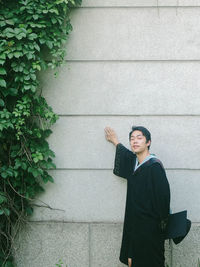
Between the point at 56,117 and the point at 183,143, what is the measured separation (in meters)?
1.40

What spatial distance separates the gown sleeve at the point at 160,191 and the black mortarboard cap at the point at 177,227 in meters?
0.10

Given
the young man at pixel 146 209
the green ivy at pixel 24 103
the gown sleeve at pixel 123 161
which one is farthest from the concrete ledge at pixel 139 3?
the gown sleeve at pixel 123 161

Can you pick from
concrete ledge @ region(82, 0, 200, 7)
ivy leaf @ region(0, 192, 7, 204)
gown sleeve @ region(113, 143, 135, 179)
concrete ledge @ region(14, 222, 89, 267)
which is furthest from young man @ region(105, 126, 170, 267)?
concrete ledge @ region(82, 0, 200, 7)

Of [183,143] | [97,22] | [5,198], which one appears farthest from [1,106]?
[183,143]

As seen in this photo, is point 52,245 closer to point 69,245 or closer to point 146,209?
point 69,245

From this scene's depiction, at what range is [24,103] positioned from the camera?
3.41m

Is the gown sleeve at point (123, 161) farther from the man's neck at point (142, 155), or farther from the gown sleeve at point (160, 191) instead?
the gown sleeve at point (160, 191)

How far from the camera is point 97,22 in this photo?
371cm

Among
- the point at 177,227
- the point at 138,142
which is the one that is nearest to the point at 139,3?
the point at 138,142

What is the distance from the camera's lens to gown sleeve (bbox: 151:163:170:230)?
10.2 ft

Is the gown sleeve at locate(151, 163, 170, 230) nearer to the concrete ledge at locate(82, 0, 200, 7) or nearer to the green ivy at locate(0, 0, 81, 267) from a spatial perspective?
the green ivy at locate(0, 0, 81, 267)

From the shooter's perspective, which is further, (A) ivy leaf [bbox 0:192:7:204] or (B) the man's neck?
(A) ivy leaf [bbox 0:192:7:204]

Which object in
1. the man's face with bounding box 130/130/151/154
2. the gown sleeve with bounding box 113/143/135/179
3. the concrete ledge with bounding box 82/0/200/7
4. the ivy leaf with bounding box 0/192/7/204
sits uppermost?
the concrete ledge with bounding box 82/0/200/7

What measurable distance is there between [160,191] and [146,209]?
0.21 meters
